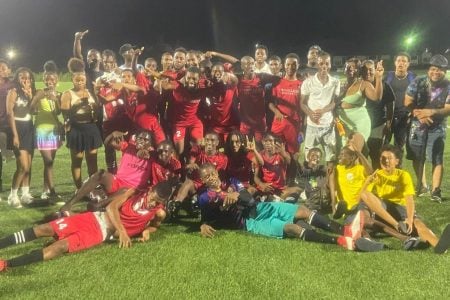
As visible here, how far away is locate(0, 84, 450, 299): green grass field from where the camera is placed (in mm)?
4385

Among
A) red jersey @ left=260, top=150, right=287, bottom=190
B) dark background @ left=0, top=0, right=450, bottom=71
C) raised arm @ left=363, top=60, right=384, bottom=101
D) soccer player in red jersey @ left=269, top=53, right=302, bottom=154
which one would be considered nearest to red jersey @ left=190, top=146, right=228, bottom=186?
red jersey @ left=260, top=150, right=287, bottom=190

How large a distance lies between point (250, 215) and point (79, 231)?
207 centimetres

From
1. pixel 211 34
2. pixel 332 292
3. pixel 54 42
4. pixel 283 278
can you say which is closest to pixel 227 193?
pixel 283 278

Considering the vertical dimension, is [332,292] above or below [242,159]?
below

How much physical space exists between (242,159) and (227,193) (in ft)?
3.40

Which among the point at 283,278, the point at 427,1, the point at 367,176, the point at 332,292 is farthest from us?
the point at 427,1

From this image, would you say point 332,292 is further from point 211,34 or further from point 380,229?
point 211,34

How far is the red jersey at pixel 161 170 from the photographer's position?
6.50 m

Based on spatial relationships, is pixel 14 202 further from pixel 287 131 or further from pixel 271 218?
pixel 287 131

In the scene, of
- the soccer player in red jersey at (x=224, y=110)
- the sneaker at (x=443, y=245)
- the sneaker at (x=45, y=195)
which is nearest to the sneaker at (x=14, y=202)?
the sneaker at (x=45, y=195)

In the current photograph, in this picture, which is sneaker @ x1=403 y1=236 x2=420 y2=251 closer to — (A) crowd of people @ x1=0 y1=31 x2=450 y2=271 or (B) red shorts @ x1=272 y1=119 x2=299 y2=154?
(A) crowd of people @ x1=0 y1=31 x2=450 y2=271

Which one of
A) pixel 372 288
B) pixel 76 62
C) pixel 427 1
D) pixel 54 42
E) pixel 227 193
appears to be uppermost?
pixel 427 1

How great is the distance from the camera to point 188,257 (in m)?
5.27

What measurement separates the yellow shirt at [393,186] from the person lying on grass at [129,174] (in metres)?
2.93
